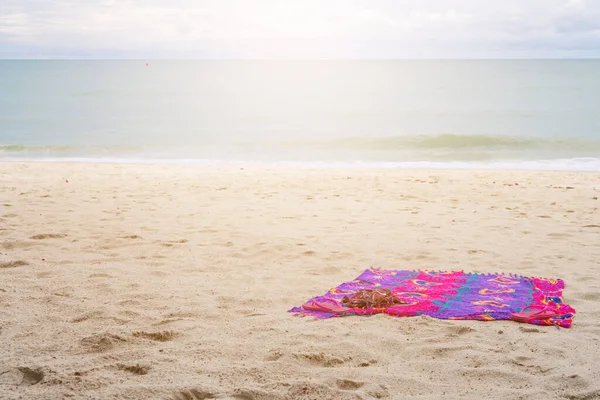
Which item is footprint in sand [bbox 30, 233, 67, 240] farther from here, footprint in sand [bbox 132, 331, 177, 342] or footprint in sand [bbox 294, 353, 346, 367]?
footprint in sand [bbox 294, 353, 346, 367]

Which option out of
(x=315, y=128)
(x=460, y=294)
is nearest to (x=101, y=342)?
(x=460, y=294)

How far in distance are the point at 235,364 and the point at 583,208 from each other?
5.49 metres

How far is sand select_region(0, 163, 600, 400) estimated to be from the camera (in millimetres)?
2621

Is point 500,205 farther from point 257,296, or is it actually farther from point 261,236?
point 257,296

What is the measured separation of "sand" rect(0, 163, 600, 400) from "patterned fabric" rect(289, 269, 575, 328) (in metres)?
0.13

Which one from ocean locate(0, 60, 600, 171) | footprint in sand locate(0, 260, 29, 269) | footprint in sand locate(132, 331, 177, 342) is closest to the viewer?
footprint in sand locate(132, 331, 177, 342)

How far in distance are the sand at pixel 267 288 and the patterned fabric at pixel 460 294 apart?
0.42ft

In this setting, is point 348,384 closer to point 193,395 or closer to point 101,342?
point 193,395

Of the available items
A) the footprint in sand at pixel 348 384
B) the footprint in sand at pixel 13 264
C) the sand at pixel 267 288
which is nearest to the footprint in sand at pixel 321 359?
the sand at pixel 267 288

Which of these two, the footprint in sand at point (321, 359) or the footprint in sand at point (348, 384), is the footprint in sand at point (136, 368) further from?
the footprint in sand at point (348, 384)

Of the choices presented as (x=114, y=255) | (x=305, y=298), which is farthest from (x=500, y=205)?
(x=114, y=255)

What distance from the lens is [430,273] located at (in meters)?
4.36

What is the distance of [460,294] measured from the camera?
3855 millimetres

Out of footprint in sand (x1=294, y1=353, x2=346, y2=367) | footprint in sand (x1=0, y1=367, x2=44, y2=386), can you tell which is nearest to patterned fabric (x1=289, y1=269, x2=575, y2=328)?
footprint in sand (x1=294, y1=353, x2=346, y2=367)
